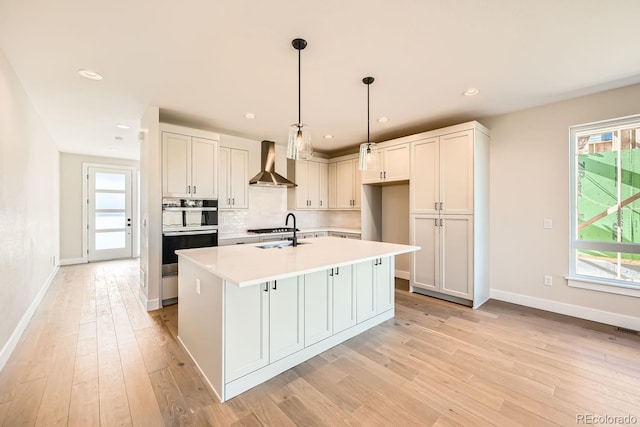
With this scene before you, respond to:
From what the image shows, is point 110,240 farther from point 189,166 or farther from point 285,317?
point 285,317

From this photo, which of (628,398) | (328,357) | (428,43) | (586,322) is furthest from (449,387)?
(428,43)

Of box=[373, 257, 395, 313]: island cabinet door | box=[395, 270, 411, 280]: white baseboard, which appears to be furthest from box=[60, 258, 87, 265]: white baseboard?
box=[395, 270, 411, 280]: white baseboard

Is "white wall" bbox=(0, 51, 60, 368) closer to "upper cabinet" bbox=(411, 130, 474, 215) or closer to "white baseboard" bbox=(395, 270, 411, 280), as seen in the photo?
"upper cabinet" bbox=(411, 130, 474, 215)

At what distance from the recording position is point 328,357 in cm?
231

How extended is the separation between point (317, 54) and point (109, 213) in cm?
662

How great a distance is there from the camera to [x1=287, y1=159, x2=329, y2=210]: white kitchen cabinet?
5336 mm

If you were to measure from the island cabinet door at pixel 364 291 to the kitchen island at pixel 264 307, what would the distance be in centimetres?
1

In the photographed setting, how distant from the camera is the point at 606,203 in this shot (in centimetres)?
302

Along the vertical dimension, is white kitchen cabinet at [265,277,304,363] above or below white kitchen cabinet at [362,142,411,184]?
below

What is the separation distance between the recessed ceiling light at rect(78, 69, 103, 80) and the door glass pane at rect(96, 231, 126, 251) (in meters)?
5.04

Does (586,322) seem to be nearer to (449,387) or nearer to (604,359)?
(604,359)

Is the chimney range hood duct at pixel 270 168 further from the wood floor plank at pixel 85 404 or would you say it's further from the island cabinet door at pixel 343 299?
the wood floor plank at pixel 85 404

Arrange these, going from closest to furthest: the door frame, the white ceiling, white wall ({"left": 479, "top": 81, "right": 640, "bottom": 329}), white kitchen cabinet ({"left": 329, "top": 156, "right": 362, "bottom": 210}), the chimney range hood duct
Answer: the white ceiling, white wall ({"left": 479, "top": 81, "right": 640, "bottom": 329}), the chimney range hood duct, white kitchen cabinet ({"left": 329, "top": 156, "right": 362, "bottom": 210}), the door frame

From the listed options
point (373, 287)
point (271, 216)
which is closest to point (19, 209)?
point (271, 216)
